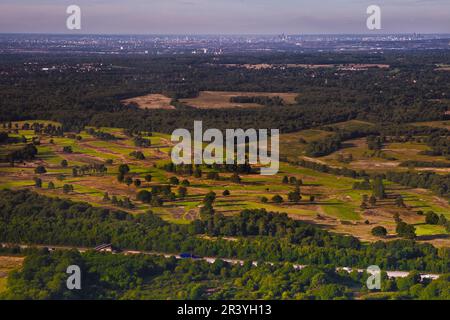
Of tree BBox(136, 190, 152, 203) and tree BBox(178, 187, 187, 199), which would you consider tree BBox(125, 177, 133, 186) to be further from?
tree BBox(178, 187, 187, 199)

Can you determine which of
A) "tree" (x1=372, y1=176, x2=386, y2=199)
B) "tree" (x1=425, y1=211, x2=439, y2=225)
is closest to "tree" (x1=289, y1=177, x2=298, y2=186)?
"tree" (x1=372, y1=176, x2=386, y2=199)

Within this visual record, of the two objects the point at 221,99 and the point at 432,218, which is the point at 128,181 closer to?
the point at 432,218

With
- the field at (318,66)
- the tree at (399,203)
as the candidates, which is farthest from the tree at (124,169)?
the field at (318,66)

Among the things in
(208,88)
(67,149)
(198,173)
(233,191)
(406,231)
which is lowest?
(406,231)

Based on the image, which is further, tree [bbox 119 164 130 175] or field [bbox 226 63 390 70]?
field [bbox 226 63 390 70]

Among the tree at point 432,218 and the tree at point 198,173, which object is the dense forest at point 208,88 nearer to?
the tree at point 198,173

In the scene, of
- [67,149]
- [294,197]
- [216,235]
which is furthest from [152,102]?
[216,235]
